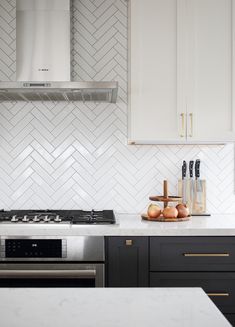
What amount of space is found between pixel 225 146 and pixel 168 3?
42.9 inches

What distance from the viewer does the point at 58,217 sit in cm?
276

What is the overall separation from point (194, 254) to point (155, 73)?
117 centimetres

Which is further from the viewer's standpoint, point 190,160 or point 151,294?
point 190,160

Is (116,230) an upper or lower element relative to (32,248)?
upper

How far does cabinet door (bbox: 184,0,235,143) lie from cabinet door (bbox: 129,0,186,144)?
9 centimetres

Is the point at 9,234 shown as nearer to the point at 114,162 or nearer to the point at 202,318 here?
the point at 114,162

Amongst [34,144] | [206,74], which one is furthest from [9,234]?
[206,74]

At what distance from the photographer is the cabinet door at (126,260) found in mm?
2539

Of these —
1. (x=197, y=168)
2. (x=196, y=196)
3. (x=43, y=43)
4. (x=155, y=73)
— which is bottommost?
(x=196, y=196)

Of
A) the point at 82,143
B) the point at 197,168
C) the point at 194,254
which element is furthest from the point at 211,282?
the point at 82,143

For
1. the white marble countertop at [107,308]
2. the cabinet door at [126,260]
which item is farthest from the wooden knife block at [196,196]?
the white marble countertop at [107,308]

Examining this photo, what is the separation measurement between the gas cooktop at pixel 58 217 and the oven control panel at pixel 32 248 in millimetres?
156

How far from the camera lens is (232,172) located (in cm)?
326

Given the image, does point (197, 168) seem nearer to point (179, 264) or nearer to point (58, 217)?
point (179, 264)
